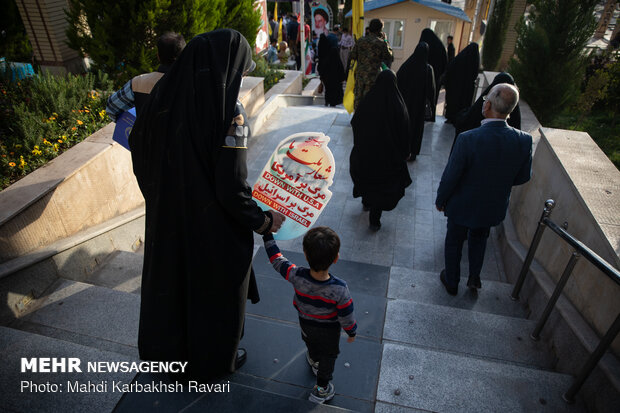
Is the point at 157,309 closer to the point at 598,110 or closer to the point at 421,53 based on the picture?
the point at 421,53

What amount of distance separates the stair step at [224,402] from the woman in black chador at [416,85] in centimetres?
442

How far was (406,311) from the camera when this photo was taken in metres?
3.22

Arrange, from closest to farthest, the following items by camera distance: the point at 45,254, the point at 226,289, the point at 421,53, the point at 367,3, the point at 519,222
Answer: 1. the point at 226,289
2. the point at 45,254
3. the point at 519,222
4. the point at 421,53
5. the point at 367,3

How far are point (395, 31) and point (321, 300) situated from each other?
1606 cm

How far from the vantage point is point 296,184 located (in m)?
2.55

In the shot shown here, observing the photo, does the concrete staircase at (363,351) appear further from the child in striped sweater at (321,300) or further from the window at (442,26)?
the window at (442,26)

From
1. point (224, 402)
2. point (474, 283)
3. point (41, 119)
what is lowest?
point (474, 283)

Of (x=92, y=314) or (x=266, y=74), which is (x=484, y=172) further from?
(x=266, y=74)

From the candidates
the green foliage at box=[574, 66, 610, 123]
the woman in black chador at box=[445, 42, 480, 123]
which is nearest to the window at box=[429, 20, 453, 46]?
the green foliage at box=[574, 66, 610, 123]

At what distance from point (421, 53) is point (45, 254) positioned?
17.1ft

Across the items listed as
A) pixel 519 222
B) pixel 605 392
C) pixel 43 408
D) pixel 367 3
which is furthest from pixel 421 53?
pixel 367 3

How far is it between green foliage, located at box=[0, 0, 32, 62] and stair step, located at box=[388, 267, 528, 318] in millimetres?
7886

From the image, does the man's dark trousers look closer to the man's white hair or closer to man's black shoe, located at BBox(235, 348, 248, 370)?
the man's white hair

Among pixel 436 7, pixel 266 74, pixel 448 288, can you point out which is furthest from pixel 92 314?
pixel 436 7
